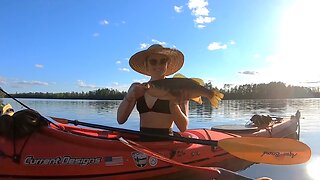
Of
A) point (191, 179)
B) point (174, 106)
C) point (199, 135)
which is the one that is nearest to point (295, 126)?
point (199, 135)

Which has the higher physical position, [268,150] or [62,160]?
[268,150]

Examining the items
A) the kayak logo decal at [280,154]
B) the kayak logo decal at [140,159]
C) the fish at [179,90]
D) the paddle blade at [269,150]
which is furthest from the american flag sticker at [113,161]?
the kayak logo decal at [280,154]

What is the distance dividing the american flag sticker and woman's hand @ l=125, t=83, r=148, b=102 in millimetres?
724

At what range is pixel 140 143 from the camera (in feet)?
14.7

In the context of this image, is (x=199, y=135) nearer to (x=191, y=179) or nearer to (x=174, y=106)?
(x=191, y=179)

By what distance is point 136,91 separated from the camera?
3.99m

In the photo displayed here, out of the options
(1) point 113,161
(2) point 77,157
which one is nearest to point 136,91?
(1) point 113,161

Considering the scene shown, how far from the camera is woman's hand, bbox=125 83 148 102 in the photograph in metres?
3.97

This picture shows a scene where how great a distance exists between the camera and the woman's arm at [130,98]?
399 centimetres

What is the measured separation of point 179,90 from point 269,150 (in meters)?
1.26

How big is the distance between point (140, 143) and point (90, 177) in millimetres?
818

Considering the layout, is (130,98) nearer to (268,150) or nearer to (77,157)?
(77,157)

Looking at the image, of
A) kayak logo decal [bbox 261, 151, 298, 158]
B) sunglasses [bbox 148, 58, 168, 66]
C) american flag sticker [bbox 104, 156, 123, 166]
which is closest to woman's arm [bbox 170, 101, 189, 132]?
sunglasses [bbox 148, 58, 168, 66]

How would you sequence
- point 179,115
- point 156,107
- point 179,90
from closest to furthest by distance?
1. point 179,90
2. point 179,115
3. point 156,107
